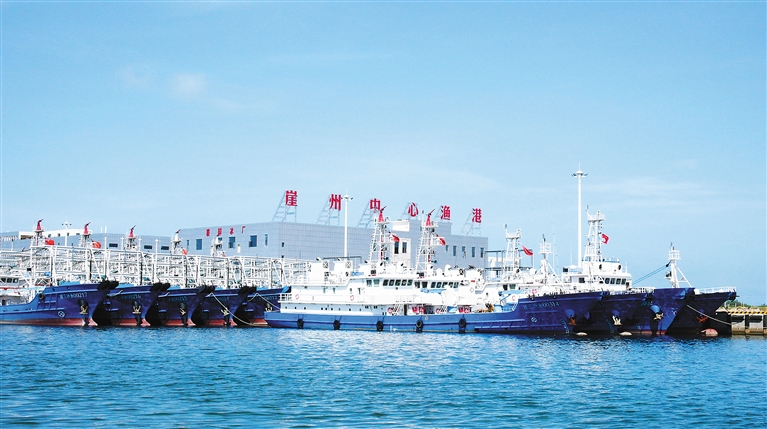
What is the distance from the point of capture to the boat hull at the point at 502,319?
67.1m

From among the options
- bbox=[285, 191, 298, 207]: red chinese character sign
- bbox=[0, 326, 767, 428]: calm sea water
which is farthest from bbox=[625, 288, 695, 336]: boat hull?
bbox=[285, 191, 298, 207]: red chinese character sign

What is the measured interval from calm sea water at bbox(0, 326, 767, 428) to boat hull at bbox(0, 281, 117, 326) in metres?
17.6

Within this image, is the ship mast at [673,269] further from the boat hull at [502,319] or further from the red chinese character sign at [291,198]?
the red chinese character sign at [291,198]

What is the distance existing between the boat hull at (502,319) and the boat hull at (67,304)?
21.6m

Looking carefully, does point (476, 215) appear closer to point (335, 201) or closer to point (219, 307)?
point (335, 201)

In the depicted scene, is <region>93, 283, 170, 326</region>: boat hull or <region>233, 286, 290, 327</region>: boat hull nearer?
<region>93, 283, 170, 326</region>: boat hull

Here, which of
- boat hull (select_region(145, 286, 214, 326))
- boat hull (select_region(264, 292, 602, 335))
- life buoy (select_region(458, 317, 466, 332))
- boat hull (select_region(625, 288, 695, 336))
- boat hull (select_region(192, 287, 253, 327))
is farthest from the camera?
boat hull (select_region(192, 287, 253, 327))

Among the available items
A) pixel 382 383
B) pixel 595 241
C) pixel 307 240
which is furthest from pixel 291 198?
pixel 382 383

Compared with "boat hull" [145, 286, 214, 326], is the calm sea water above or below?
below

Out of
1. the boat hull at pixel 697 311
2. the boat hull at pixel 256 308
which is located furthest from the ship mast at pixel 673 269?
the boat hull at pixel 256 308

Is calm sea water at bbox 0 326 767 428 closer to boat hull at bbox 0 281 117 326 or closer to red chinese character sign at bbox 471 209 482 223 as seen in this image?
boat hull at bbox 0 281 117 326

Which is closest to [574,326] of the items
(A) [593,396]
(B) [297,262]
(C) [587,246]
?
(C) [587,246]

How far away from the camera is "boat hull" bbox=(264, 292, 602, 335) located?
220ft

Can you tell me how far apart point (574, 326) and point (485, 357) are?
18062 millimetres
